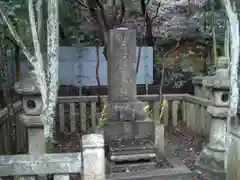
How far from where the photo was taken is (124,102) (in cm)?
518

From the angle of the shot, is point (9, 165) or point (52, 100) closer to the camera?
point (9, 165)

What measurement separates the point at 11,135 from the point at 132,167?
2.44m

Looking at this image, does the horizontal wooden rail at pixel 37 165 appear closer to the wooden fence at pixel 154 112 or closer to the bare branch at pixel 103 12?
the wooden fence at pixel 154 112

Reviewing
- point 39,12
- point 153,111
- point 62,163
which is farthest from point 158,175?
point 153,111

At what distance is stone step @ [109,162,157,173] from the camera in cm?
441

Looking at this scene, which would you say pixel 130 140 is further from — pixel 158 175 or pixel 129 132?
pixel 158 175

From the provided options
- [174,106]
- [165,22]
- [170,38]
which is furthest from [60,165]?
[165,22]

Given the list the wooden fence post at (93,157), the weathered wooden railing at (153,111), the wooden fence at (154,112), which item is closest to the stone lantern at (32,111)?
the wooden fence post at (93,157)

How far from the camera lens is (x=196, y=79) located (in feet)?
28.5

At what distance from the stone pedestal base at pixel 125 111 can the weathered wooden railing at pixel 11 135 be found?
186 centimetres

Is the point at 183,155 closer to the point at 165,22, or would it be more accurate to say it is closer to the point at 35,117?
the point at 35,117

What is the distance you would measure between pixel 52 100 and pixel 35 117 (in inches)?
37.2

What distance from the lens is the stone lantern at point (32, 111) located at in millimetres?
4285

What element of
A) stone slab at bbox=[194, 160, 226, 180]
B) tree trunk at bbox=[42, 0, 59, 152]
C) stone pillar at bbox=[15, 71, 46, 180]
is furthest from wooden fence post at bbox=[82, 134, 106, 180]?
stone slab at bbox=[194, 160, 226, 180]
